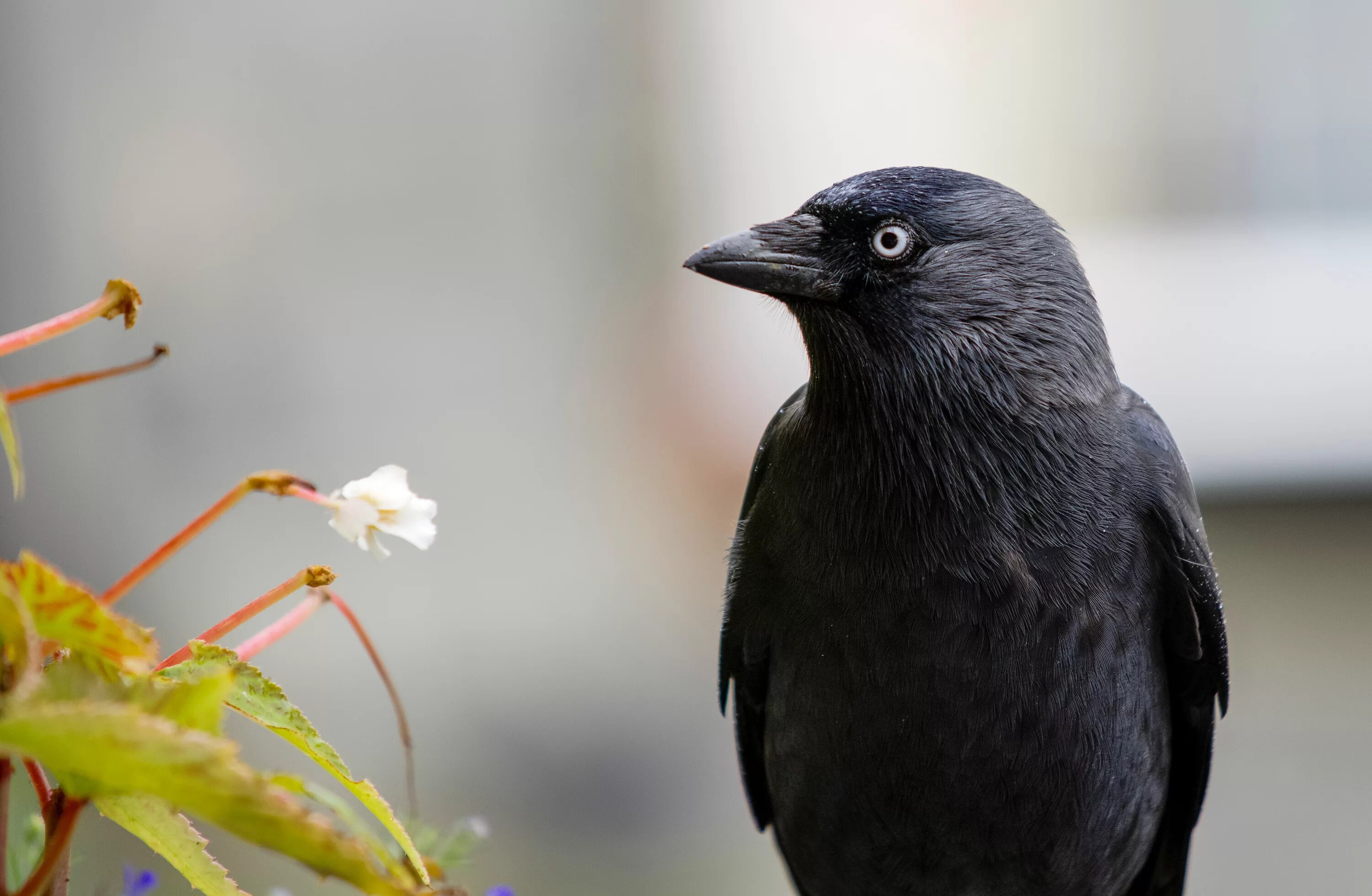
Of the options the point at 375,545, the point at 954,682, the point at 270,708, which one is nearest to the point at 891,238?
the point at 954,682

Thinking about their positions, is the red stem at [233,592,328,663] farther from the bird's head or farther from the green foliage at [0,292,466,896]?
the bird's head

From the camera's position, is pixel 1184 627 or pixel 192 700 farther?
pixel 1184 627

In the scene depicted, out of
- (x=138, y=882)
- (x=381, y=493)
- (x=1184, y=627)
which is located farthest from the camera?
(x=1184, y=627)

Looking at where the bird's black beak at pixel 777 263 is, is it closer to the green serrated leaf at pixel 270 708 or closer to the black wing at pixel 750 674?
the black wing at pixel 750 674

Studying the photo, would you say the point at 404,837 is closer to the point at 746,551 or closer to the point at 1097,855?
the point at 746,551

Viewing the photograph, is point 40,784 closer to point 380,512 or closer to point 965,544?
point 380,512

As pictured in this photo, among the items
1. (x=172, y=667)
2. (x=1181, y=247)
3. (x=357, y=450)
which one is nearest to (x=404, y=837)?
(x=172, y=667)

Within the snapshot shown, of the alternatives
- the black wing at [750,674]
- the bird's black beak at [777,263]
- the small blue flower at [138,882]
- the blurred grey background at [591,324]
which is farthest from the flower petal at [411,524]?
the blurred grey background at [591,324]

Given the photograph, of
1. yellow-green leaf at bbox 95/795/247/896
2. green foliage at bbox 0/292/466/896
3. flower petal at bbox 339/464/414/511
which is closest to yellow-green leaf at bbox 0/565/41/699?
green foliage at bbox 0/292/466/896
